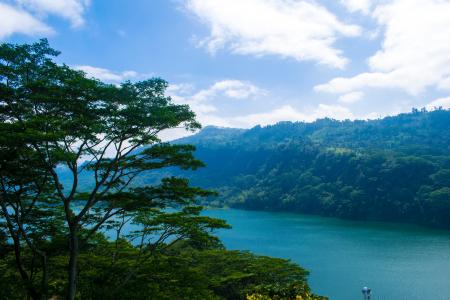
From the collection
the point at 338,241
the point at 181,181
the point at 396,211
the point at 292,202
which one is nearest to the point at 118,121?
the point at 181,181

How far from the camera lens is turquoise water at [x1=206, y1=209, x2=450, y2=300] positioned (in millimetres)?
45719

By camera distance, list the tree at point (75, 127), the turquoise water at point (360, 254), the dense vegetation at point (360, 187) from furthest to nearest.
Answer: the dense vegetation at point (360, 187)
the turquoise water at point (360, 254)
the tree at point (75, 127)

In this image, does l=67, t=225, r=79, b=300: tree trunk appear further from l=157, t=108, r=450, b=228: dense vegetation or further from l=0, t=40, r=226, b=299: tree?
l=157, t=108, r=450, b=228: dense vegetation

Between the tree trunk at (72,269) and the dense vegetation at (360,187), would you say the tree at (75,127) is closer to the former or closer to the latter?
the tree trunk at (72,269)

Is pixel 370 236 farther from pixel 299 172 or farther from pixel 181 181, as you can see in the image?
pixel 299 172

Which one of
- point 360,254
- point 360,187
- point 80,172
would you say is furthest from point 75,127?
point 360,187

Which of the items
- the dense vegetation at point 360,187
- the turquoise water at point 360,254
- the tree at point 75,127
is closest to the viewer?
the tree at point 75,127

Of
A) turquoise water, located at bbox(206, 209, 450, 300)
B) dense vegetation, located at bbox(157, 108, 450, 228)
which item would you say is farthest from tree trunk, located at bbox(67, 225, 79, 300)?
dense vegetation, located at bbox(157, 108, 450, 228)

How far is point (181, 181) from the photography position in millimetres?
15758

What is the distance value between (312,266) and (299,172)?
422ft

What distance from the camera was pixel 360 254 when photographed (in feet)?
216

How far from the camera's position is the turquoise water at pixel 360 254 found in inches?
1800

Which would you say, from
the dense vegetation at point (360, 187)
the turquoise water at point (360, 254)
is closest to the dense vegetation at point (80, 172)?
the turquoise water at point (360, 254)

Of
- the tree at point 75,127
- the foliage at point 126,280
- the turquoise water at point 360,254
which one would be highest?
the tree at point 75,127
